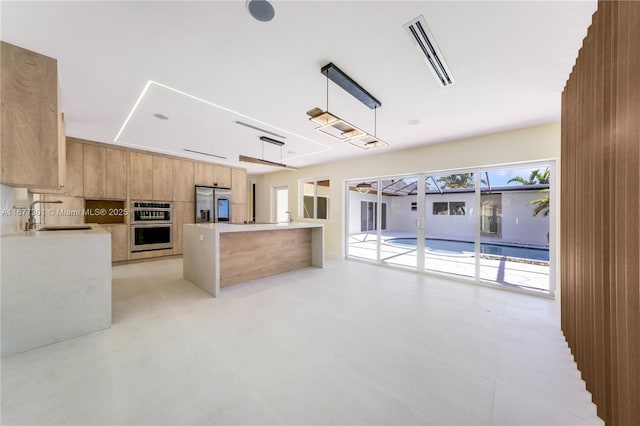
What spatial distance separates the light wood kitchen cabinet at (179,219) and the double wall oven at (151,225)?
9cm

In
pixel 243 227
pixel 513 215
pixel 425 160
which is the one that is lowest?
pixel 243 227

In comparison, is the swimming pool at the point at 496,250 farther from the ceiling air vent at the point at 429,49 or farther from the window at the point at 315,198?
the ceiling air vent at the point at 429,49

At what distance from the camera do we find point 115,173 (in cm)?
496

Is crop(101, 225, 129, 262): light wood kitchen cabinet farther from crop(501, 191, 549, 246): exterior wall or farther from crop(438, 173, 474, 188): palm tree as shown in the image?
crop(501, 191, 549, 246): exterior wall

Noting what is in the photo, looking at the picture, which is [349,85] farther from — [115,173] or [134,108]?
[115,173]

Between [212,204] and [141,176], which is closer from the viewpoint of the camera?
[141,176]

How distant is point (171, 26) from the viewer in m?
1.75

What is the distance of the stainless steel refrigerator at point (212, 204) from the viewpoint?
6208 mm

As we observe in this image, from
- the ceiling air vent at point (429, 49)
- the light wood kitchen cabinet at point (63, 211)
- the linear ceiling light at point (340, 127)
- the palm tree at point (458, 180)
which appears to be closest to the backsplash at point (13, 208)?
the light wood kitchen cabinet at point (63, 211)

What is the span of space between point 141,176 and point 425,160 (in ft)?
21.4

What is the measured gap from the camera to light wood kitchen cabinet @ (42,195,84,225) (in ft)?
14.2

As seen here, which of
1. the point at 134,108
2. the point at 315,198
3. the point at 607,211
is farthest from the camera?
the point at 315,198

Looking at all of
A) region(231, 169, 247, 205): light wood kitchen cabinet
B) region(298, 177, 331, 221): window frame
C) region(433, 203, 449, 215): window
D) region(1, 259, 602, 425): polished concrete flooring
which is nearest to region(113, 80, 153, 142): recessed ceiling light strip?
region(1, 259, 602, 425): polished concrete flooring

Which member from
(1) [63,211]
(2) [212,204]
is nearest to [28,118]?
(1) [63,211]
